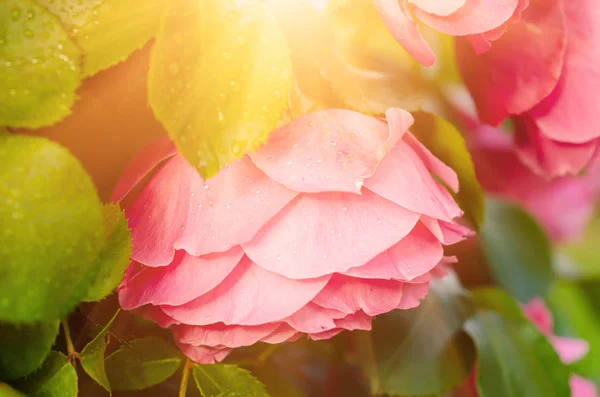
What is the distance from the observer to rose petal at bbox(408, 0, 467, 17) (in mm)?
188

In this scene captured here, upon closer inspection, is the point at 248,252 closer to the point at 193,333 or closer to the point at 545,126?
the point at 193,333

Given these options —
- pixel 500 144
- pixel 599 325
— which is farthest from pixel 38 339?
pixel 599 325

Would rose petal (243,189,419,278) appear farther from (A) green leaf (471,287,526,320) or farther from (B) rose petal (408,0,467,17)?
(A) green leaf (471,287,526,320)

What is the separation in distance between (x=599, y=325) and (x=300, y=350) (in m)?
0.49

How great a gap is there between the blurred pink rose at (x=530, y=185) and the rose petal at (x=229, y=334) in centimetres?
23

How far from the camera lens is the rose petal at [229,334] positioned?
0.57ft

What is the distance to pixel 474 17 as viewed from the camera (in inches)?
7.5

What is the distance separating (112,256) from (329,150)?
0.06 meters

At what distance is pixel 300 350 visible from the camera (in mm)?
256

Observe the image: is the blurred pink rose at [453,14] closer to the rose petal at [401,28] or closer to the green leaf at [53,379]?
the rose petal at [401,28]

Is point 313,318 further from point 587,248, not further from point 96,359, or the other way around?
point 587,248

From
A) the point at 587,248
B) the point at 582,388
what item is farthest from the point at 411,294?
the point at 587,248

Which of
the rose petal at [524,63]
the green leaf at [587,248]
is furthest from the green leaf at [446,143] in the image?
the green leaf at [587,248]

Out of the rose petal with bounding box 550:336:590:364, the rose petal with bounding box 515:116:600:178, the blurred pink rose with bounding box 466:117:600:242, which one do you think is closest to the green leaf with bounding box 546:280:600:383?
the blurred pink rose with bounding box 466:117:600:242
